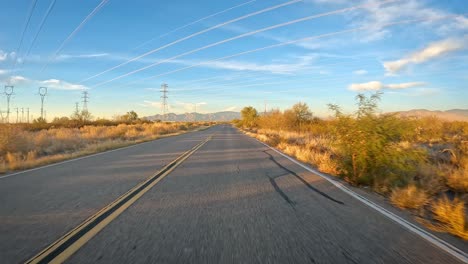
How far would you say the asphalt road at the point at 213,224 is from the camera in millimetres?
3795

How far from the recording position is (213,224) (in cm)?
494

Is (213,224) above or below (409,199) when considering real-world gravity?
below

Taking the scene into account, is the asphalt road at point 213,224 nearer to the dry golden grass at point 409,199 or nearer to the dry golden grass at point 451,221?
the dry golden grass at point 451,221

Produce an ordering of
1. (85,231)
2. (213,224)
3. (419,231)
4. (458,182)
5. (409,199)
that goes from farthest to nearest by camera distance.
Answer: (458,182)
(409,199)
(213,224)
(419,231)
(85,231)

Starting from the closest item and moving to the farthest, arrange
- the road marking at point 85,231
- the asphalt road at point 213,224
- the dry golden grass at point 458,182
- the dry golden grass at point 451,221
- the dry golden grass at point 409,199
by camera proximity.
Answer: the road marking at point 85,231 → the asphalt road at point 213,224 → the dry golden grass at point 451,221 → the dry golden grass at point 409,199 → the dry golden grass at point 458,182

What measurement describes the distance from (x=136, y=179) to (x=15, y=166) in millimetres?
6581

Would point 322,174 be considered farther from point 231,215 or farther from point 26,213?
point 26,213

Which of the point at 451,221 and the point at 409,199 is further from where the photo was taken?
the point at 409,199

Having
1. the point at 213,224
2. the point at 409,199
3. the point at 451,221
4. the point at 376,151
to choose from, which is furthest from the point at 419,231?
the point at 376,151

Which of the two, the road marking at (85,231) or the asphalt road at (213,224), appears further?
the asphalt road at (213,224)

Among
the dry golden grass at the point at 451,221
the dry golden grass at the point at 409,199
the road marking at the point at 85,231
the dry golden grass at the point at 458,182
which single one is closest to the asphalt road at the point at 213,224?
the road marking at the point at 85,231

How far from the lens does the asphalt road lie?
3795 millimetres

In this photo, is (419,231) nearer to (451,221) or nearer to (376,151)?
(451,221)

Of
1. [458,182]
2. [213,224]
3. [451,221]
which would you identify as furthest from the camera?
[458,182]
